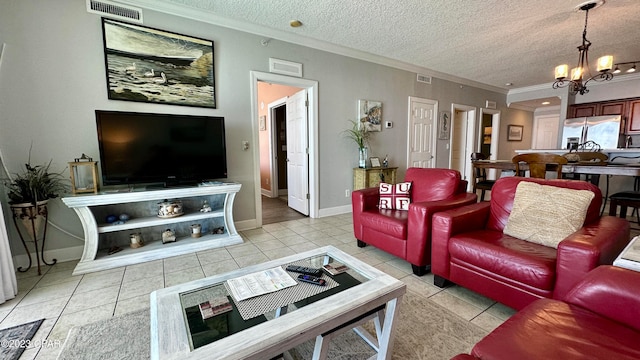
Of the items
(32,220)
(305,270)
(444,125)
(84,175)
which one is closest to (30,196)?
(32,220)

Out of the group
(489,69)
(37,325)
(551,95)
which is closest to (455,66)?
(489,69)

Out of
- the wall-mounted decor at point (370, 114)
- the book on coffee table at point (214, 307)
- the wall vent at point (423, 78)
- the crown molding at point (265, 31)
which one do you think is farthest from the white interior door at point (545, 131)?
the book on coffee table at point (214, 307)

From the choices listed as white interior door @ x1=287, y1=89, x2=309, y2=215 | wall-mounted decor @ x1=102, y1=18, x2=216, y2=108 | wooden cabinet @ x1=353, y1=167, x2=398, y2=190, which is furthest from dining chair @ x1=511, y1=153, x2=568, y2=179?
wall-mounted decor @ x1=102, y1=18, x2=216, y2=108

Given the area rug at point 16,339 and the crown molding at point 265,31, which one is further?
the crown molding at point 265,31

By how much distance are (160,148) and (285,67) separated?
190 centimetres

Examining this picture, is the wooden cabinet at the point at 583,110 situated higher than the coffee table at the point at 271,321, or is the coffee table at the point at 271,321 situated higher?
the wooden cabinet at the point at 583,110

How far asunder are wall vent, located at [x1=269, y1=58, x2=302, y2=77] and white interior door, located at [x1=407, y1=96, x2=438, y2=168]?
2.38 metres

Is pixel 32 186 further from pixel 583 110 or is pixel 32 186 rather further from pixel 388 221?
pixel 583 110

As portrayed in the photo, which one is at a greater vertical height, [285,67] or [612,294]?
[285,67]

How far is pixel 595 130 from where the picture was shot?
570 cm

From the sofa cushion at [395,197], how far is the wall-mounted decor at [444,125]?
3.29 meters

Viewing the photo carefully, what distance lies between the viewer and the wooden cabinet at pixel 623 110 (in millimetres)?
5371

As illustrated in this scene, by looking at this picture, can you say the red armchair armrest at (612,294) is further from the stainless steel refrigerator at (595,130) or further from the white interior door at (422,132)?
the stainless steel refrigerator at (595,130)

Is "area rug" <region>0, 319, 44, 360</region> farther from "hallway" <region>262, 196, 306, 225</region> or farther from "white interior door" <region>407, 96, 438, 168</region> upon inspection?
"white interior door" <region>407, 96, 438, 168</region>
